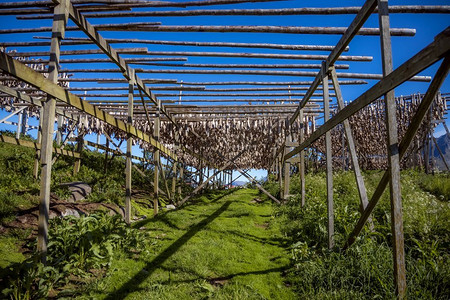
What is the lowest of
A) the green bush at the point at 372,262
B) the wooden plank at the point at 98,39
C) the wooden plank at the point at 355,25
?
the green bush at the point at 372,262

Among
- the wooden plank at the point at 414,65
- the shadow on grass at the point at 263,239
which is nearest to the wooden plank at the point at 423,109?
the wooden plank at the point at 414,65

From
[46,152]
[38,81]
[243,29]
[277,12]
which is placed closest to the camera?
[38,81]

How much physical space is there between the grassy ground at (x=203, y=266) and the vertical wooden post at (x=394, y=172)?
1.42 m

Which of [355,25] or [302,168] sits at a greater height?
[355,25]

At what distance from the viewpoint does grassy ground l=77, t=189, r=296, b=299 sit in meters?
3.34

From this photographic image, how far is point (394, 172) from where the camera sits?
8.48ft

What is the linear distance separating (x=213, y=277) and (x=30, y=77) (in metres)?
3.80

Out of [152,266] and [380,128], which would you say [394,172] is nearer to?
[152,266]

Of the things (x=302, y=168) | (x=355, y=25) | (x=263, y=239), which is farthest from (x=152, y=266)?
(x=302, y=168)

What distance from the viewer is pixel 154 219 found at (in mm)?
7180

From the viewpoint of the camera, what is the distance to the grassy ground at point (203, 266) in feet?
10.9

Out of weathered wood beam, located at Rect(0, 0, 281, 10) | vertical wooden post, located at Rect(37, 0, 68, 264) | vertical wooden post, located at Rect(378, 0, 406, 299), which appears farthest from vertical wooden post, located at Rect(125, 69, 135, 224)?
vertical wooden post, located at Rect(378, 0, 406, 299)

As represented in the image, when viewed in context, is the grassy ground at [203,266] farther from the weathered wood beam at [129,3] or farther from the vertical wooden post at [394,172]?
the weathered wood beam at [129,3]

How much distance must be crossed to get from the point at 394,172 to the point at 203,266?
10.7 feet
